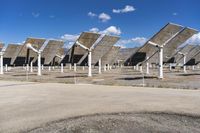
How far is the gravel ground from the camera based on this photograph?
8.73 metres

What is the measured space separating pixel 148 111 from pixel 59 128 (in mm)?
4000

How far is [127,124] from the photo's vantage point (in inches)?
372

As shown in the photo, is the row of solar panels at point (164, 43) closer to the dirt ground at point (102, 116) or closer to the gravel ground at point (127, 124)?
the dirt ground at point (102, 116)

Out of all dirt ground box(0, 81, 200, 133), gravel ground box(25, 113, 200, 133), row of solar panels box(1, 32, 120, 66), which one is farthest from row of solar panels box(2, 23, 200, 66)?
gravel ground box(25, 113, 200, 133)

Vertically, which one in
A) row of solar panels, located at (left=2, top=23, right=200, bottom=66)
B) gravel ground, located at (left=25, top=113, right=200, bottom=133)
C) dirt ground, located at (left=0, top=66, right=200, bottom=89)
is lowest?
gravel ground, located at (left=25, top=113, right=200, bottom=133)

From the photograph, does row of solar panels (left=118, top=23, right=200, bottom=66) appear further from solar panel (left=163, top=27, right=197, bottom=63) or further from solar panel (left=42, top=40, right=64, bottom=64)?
solar panel (left=42, top=40, right=64, bottom=64)

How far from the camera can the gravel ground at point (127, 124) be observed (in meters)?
8.73

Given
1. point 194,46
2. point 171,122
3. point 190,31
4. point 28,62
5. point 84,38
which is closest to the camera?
point 171,122

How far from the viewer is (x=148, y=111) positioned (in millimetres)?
11406

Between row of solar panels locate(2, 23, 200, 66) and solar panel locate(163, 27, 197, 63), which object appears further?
solar panel locate(163, 27, 197, 63)

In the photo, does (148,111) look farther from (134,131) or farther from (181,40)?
(181,40)

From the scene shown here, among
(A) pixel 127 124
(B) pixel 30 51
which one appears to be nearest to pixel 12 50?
(B) pixel 30 51

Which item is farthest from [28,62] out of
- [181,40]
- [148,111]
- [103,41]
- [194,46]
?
[148,111]

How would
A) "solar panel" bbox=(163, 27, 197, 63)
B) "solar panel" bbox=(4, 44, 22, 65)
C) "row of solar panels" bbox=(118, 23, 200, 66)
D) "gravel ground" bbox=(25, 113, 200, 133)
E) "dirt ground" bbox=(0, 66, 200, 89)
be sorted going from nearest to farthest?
"gravel ground" bbox=(25, 113, 200, 133) → "dirt ground" bbox=(0, 66, 200, 89) → "row of solar panels" bbox=(118, 23, 200, 66) → "solar panel" bbox=(163, 27, 197, 63) → "solar panel" bbox=(4, 44, 22, 65)
